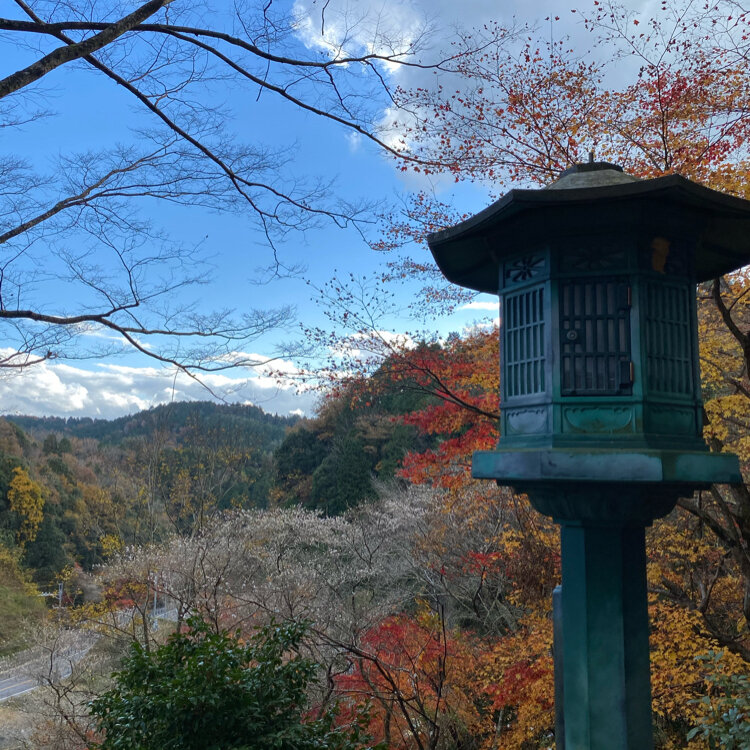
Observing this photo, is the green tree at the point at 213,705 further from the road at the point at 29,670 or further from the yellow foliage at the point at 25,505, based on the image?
the yellow foliage at the point at 25,505

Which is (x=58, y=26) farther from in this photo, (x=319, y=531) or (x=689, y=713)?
(x=319, y=531)

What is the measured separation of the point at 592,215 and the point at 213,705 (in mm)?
3767

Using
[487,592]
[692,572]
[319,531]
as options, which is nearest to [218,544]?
[319,531]

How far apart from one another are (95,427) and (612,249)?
51765 millimetres

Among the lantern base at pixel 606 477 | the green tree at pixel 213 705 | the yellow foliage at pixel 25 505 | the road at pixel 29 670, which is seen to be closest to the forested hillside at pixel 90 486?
the yellow foliage at pixel 25 505

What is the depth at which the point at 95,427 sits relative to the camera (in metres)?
48.8

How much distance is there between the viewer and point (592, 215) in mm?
3146

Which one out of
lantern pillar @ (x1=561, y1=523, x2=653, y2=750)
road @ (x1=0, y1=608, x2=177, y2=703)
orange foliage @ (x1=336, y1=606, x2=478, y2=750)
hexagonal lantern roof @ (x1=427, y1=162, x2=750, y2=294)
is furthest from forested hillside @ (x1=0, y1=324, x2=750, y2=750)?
hexagonal lantern roof @ (x1=427, y1=162, x2=750, y2=294)

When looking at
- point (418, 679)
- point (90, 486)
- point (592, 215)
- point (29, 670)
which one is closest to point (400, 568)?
point (418, 679)

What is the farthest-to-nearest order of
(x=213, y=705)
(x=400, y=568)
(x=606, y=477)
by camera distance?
(x=400, y=568) < (x=213, y=705) < (x=606, y=477)

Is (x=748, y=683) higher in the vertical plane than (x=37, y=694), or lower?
higher

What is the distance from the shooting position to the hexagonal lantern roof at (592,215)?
9.71ft

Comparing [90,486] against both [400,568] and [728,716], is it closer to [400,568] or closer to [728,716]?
[400,568]

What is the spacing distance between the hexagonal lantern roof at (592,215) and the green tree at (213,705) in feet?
10.3
